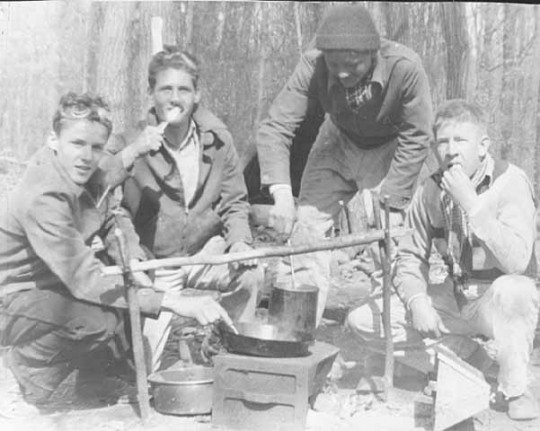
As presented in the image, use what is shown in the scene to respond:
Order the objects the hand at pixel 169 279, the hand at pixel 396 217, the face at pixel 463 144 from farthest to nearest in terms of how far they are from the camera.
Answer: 1. the hand at pixel 396 217
2. the hand at pixel 169 279
3. the face at pixel 463 144

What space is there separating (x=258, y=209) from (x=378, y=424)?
2390mm

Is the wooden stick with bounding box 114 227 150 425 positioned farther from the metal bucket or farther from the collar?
the collar

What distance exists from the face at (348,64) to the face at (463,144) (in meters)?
0.79

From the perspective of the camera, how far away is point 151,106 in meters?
4.40

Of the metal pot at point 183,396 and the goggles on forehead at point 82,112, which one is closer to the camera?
the metal pot at point 183,396

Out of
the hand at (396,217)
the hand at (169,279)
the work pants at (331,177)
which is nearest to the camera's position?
the hand at (169,279)

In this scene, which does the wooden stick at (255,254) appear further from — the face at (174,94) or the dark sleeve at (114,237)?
the face at (174,94)

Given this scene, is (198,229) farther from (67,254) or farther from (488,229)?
(488,229)

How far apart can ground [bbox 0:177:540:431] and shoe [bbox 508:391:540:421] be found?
0.10ft

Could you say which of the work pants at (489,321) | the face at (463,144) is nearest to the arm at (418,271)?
the work pants at (489,321)

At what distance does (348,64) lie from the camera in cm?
444

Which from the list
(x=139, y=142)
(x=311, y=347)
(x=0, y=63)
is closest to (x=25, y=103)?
(x=0, y=63)

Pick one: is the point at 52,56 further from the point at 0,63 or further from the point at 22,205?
the point at 22,205

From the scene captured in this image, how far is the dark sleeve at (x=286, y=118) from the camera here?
462cm
